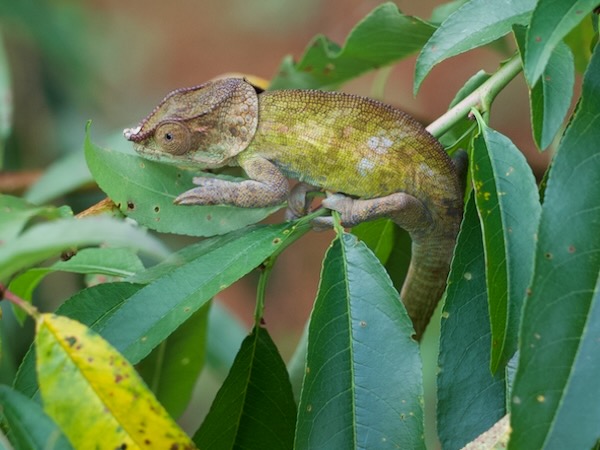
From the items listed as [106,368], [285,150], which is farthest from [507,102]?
[106,368]

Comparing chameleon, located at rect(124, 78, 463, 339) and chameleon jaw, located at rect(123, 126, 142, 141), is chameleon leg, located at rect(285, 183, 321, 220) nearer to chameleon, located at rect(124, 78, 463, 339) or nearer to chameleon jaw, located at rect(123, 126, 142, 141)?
chameleon, located at rect(124, 78, 463, 339)

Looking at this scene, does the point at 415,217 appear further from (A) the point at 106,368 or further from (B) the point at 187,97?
(A) the point at 106,368

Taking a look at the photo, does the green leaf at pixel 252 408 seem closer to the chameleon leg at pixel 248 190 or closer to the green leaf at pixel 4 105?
the chameleon leg at pixel 248 190

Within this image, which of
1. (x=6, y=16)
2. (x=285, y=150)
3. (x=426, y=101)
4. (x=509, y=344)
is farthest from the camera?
(x=426, y=101)

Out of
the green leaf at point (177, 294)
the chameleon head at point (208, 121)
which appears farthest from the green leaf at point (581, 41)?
the green leaf at point (177, 294)

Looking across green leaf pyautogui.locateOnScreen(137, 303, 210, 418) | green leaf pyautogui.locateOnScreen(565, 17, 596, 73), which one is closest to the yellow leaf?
green leaf pyautogui.locateOnScreen(137, 303, 210, 418)

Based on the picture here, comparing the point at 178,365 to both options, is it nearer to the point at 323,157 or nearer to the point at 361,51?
the point at 323,157

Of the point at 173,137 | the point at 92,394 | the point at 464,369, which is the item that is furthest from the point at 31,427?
the point at 173,137
